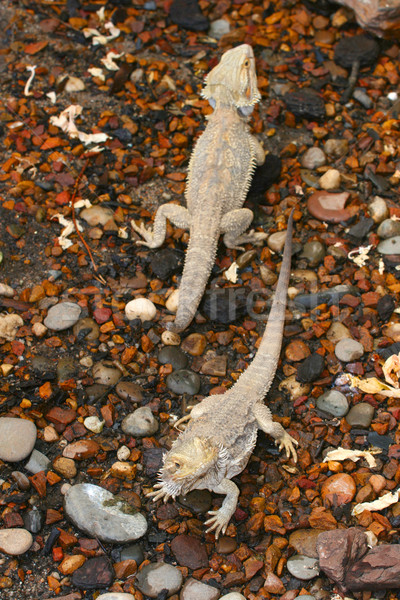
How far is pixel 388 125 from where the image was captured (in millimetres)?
6625

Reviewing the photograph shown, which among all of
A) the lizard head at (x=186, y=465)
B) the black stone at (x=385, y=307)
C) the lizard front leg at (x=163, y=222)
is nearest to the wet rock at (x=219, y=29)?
the lizard front leg at (x=163, y=222)

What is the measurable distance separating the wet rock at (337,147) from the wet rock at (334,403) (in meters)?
2.80

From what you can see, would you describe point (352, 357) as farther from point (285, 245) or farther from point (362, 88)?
point (362, 88)

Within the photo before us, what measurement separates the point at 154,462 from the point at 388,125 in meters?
4.43

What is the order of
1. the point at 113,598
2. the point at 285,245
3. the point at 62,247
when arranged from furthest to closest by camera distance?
1. the point at 62,247
2. the point at 285,245
3. the point at 113,598

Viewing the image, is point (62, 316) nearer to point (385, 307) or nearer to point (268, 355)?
point (268, 355)

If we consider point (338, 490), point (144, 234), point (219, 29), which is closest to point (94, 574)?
Result: point (338, 490)

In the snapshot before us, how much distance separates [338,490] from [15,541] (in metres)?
2.22

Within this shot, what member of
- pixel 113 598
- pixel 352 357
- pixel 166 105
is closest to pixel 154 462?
pixel 113 598

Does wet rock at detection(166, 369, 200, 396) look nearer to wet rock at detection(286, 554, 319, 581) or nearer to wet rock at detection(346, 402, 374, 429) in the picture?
wet rock at detection(346, 402, 374, 429)

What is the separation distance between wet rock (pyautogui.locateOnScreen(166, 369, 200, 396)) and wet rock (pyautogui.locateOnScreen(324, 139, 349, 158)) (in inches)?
118

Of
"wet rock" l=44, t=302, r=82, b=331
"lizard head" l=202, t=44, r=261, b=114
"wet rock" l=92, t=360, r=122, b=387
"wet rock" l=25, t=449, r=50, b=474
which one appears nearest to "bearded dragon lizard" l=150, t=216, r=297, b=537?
"wet rock" l=92, t=360, r=122, b=387

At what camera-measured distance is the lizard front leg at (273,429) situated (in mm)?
4480

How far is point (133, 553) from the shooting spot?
13.4ft
